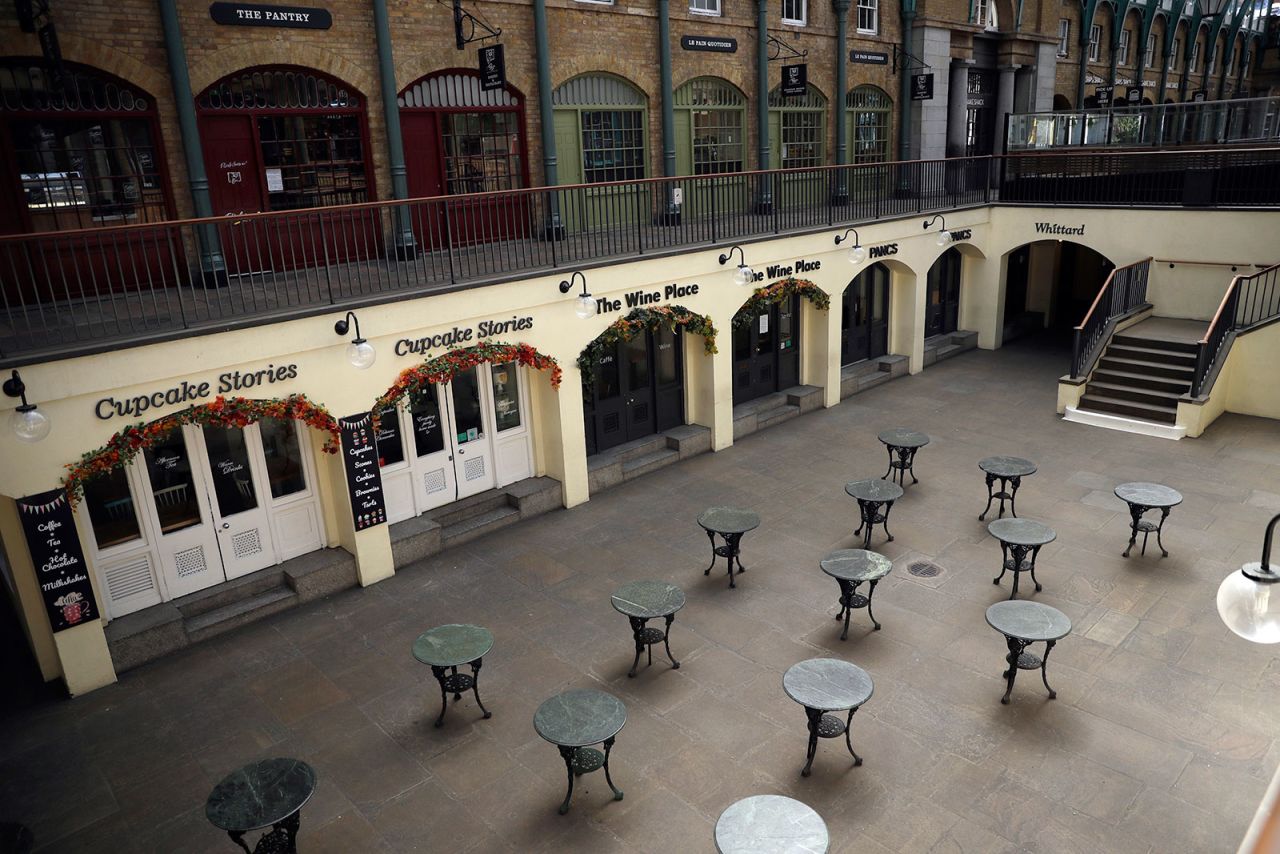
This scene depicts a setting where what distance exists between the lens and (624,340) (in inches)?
511

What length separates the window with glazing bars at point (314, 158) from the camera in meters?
11.9

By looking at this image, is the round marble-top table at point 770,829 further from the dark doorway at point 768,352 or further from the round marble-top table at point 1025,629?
the dark doorway at point 768,352

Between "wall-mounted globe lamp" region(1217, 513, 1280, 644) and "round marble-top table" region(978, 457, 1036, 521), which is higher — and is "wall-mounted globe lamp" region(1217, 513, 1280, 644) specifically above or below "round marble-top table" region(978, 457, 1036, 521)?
above

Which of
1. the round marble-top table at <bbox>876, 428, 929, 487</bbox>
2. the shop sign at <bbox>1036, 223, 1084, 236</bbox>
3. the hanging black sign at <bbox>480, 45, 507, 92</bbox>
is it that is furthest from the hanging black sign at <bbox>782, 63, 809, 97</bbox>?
the round marble-top table at <bbox>876, 428, 929, 487</bbox>

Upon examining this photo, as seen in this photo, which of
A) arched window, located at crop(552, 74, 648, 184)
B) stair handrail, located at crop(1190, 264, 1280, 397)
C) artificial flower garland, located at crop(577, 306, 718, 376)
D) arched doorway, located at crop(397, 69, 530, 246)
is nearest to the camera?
artificial flower garland, located at crop(577, 306, 718, 376)

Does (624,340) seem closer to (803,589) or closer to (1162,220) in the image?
(803,589)

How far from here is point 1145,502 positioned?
9.86 m

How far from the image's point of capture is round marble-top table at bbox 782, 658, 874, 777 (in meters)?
6.59

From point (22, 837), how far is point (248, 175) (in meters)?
8.63

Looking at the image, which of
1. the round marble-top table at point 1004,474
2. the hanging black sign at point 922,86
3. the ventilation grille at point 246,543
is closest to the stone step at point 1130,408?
the round marble-top table at point 1004,474

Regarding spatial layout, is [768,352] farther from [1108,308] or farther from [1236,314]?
[1236,314]

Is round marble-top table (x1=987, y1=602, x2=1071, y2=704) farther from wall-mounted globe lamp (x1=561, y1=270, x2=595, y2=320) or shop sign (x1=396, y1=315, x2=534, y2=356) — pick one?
shop sign (x1=396, y1=315, x2=534, y2=356)

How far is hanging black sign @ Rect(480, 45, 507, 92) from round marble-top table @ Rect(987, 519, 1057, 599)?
29.4 ft

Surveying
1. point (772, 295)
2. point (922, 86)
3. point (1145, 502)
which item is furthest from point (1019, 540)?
point (922, 86)
